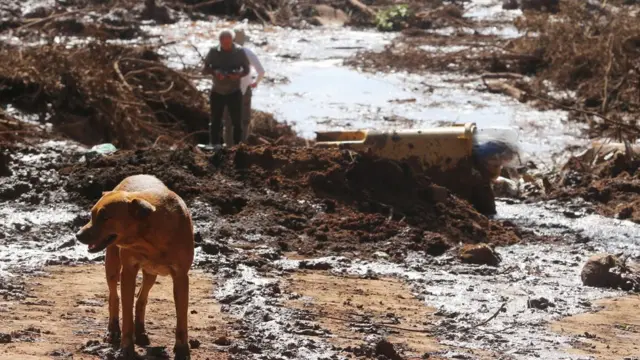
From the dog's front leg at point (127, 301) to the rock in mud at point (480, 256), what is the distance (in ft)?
14.6

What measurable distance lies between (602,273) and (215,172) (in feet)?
12.8

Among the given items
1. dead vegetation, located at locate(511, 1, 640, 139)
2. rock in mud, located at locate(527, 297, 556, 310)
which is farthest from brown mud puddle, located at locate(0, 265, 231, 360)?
dead vegetation, located at locate(511, 1, 640, 139)

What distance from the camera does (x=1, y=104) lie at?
1411 cm

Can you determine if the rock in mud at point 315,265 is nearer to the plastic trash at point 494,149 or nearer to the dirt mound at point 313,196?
the dirt mound at point 313,196

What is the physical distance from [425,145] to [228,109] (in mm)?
2868

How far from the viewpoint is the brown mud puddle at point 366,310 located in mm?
7133

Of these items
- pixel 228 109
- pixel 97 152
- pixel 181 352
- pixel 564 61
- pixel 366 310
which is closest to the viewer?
pixel 181 352

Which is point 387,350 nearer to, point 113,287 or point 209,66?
point 113,287

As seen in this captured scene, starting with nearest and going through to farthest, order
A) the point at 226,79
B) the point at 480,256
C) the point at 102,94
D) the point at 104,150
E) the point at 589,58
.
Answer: the point at 480,256
the point at 104,150
the point at 226,79
the point at 102,94
the point at 589,58

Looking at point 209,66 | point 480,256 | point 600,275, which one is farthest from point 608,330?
point 209,66

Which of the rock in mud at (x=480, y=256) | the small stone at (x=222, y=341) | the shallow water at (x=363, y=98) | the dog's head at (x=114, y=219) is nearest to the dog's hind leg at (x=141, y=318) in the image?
the small stone at (x=222, y=341)

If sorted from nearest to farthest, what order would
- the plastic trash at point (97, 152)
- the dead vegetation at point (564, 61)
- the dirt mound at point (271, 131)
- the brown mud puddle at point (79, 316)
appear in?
1. the brown mud puddle at point (79, 316)
2. the plastic trash at point (97, 152)
3. the dirt mound at point (271, 131)
4. the dead vegetation at point (564, 61)

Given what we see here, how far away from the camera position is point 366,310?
7.95 m

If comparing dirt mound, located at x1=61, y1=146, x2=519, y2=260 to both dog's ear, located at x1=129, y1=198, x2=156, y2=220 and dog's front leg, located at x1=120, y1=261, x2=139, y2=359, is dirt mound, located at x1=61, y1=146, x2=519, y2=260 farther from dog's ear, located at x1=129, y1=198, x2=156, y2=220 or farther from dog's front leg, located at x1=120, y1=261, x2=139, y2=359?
dog's ear, located at x1=129, y1=198, x2=156, y2=220
